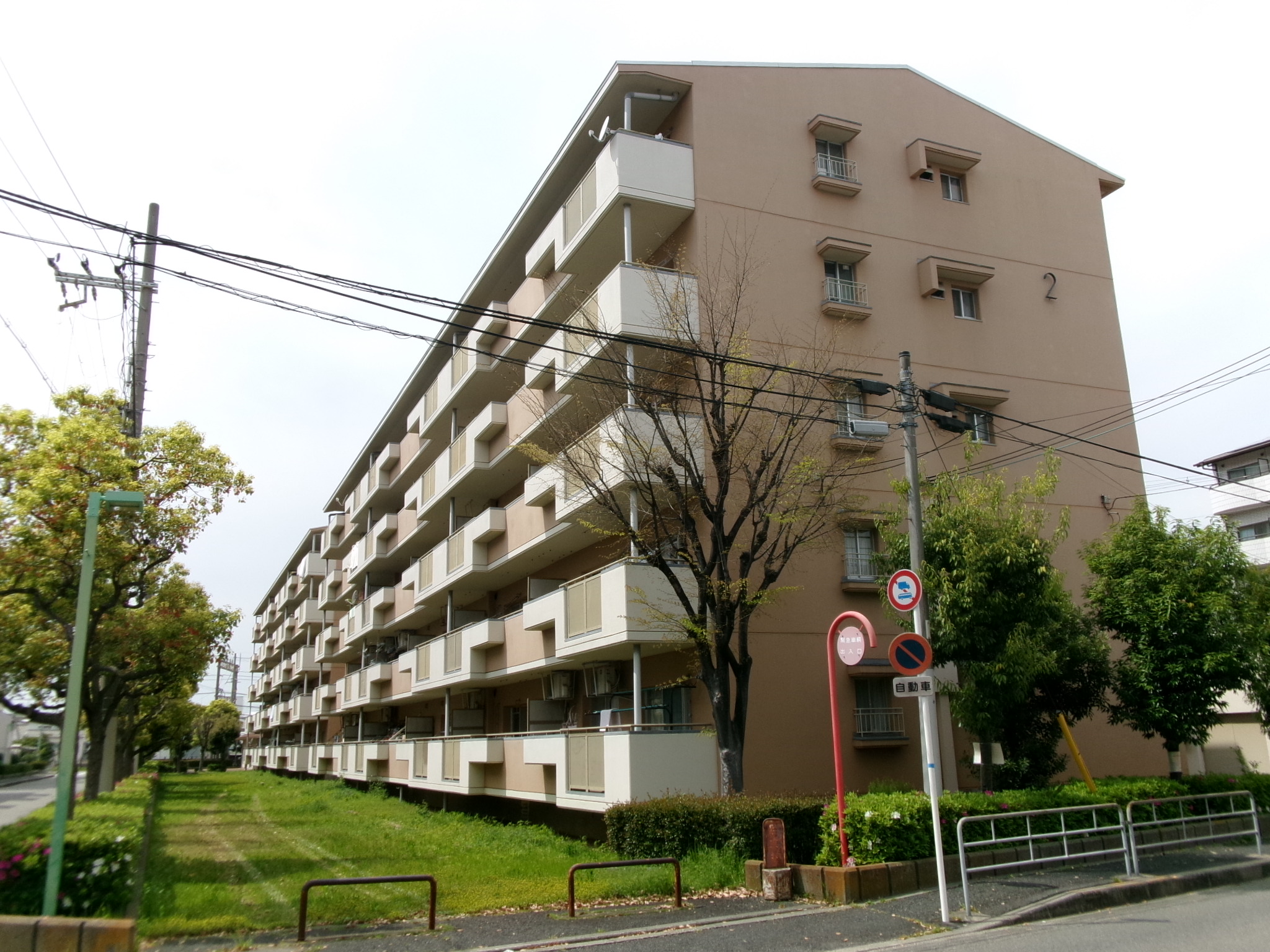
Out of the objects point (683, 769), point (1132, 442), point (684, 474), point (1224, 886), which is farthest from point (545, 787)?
point (1132, 442)

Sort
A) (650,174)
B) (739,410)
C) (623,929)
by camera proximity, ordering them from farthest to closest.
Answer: (650,174) → (739,410) → (623,929)

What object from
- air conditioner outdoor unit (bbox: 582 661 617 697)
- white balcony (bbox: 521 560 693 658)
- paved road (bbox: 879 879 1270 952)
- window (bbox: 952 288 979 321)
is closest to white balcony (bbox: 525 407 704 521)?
white balcony (bbox: 521 560 693 658)

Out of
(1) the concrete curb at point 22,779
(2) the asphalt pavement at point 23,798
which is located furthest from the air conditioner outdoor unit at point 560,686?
(1) the concrete curb at point 22,779

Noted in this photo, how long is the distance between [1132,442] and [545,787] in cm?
1533

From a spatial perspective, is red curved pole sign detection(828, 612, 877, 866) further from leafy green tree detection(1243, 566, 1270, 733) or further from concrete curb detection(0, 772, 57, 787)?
concrete curb detection(0, 772, 57, 787)

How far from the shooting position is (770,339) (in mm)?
17750

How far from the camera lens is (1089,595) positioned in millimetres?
16031

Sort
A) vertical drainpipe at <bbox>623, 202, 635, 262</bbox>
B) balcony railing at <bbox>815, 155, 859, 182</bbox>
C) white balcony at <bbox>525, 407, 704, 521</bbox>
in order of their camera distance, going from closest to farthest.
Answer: white balcony at <bbox>525, 407, 704, 521</bbox> < vertical drainpipe at <bbox>623, 202, 635, 262</bbox> < balcony railing at <bbox>815, 155, 859, 182</bbox>

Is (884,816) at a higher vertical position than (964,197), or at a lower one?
lower

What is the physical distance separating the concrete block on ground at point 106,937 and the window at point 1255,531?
133ft

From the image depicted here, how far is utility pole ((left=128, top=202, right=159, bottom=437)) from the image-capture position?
19.6m

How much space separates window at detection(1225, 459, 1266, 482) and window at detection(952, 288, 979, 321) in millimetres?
24477

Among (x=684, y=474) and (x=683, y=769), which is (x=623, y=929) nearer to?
(x=683, y=769)

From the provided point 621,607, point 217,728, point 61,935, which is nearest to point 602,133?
point 621,607
